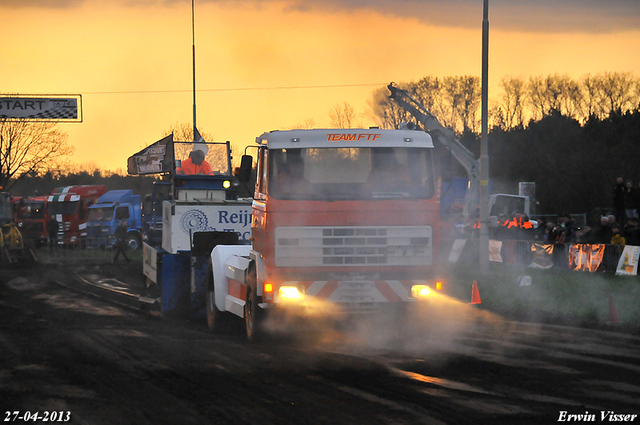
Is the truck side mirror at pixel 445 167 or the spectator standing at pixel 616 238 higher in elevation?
the truck side mirror at pixel 445 167

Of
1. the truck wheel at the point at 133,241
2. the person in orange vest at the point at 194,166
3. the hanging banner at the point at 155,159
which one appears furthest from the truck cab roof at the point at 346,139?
the truck wheel at the point at 133,241

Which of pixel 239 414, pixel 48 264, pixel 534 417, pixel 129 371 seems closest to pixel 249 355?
pixel 129 371

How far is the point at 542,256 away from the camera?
2253 cm

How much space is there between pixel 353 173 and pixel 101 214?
1405 inches

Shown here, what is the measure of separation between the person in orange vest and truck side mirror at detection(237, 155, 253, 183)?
6.46m

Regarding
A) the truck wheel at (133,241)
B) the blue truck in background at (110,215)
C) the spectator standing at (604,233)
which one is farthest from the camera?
the blue truck in background at (110,215)

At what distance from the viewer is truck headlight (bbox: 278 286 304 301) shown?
10.7 meters

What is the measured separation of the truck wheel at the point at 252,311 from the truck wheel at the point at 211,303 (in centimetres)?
186

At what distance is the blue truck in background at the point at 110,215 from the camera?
42.8 m

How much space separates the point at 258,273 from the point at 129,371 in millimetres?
2333

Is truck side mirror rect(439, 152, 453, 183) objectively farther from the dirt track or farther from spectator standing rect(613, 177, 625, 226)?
spectator standing rect(613, 177, 625, 226)

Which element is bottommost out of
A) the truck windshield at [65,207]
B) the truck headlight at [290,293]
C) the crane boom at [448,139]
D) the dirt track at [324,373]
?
the dirt track at [324,373]

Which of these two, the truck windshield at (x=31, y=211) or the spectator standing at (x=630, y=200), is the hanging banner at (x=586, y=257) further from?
the truck windshield at (x=31, y=211)

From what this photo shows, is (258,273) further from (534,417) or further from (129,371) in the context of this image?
(534,417)
